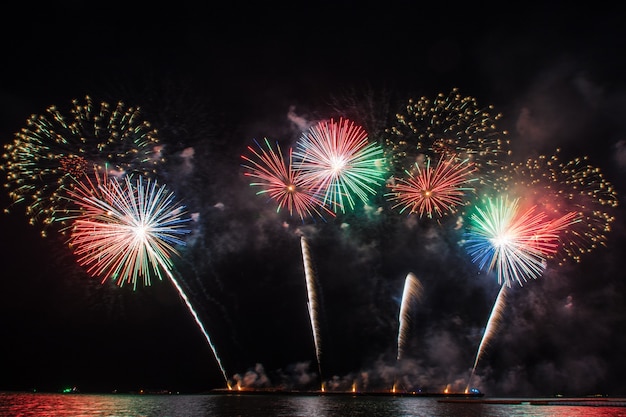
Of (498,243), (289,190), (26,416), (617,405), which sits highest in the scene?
(289,190)

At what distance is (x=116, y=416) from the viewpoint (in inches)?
2068

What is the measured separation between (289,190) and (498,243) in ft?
48.9

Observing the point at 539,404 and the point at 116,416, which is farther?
the point at 539,404

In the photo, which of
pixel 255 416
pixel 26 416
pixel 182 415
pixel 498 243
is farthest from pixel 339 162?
pixel 26 416

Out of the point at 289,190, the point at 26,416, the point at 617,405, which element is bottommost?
the point at 26,416

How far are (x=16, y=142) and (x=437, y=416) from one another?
1875 inches

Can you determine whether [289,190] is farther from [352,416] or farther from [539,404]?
[539,404]

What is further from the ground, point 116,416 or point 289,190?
point 289,190

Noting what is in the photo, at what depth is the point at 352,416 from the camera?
52.2 metres

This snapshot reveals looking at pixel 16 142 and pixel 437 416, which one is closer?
pixel 16 142

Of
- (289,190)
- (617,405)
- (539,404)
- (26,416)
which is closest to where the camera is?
(289,190)

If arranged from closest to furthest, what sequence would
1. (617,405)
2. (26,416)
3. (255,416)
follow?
(26,416) < (255,416) < (617,405)

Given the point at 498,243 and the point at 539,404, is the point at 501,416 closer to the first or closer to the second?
the point at 498,243

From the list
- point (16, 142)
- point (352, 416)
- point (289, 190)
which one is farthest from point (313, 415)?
point (16, 142)
